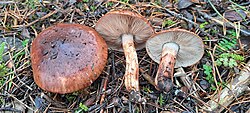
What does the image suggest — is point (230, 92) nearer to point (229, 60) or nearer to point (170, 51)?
point (229, 60)

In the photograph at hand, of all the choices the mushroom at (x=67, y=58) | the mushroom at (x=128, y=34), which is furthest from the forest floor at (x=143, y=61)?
the mushroom at (x=67, y=58)

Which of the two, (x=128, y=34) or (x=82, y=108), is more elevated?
(x=128, y=34)

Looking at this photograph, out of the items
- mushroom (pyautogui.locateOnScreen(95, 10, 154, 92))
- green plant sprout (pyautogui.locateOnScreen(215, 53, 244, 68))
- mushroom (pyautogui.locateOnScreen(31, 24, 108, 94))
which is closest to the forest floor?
green plant sprout (pyautogui.locateOnScreen(215, 53, 244, 68))

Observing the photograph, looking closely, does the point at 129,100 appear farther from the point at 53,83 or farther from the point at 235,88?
the point at 235,88

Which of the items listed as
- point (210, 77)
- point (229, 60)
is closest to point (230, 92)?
point (210, 77)

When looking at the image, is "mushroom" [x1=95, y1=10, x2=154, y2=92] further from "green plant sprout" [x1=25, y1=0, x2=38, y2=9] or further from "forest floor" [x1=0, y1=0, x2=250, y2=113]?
"green plant sprout" [x1=25, y1=0, x2=38, y2=9]

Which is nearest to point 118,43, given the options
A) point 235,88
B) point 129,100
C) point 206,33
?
point 129,100
